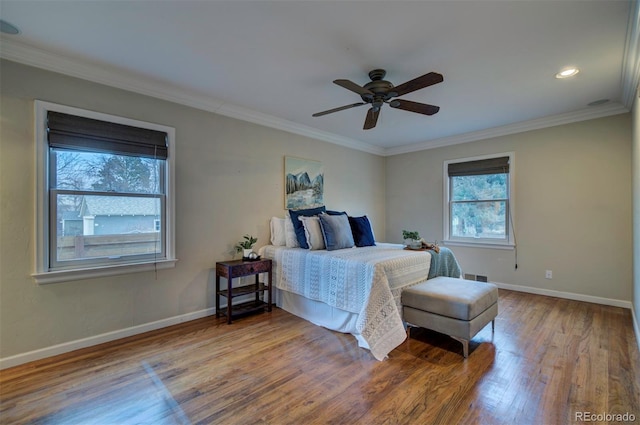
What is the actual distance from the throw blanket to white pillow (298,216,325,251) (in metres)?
1.29

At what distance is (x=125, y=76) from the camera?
9.07 feet

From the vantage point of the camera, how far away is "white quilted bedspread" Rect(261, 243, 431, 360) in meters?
2.51

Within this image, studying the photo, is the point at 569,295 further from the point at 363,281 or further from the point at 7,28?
the point at 7,28

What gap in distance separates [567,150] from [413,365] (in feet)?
12.2

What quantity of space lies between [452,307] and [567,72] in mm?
2457

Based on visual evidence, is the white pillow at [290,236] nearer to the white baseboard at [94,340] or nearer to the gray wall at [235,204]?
the gray wall at [235,204]

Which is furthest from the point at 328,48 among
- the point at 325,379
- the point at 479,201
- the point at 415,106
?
the point at 479,201

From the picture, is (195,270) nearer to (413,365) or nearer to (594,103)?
(413,365)

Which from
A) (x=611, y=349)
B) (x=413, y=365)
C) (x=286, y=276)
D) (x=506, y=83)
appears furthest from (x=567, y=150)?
(x=286, y=276)

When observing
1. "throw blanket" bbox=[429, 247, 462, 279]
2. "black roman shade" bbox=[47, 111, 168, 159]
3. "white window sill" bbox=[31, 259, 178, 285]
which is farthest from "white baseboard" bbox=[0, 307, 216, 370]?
"throw blanket" bbox=[429, 247, 462, 279]

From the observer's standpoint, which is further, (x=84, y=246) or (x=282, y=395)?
(x=84, y=246)

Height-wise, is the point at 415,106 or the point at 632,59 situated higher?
the point at 632,59

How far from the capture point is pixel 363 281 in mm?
2662

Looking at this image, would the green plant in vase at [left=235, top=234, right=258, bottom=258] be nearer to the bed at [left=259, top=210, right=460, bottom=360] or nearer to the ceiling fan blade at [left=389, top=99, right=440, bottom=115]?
the bed at [left=259, top=210, right=460, bottom=360]
